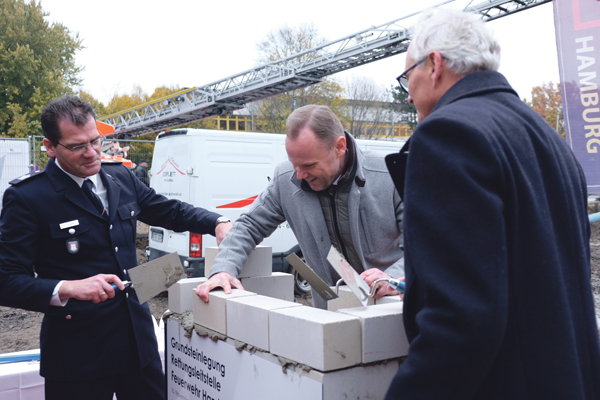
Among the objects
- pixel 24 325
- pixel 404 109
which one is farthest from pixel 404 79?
pixel 404 109

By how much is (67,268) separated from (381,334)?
4.97 feet

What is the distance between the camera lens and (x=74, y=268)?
2203 millimetres

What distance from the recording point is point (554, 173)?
1.12 m

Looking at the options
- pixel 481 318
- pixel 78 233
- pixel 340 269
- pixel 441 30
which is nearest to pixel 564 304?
pixel 481 318

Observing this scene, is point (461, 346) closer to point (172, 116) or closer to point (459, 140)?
point (459, 140)

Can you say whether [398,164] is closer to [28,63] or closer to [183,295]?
[183,295]

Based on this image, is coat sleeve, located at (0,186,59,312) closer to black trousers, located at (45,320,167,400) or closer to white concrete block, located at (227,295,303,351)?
black trousers, located at (45,320,167,400)

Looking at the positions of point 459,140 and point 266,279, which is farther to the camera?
point 266,279

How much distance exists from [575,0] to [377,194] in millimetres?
2802

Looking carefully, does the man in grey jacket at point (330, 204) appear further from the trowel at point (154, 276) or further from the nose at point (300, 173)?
the trowel at point (154, 276)

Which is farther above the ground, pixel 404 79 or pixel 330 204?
pixel 404 79

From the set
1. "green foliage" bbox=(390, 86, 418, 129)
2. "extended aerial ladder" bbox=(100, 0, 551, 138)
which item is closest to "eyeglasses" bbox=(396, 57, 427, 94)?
"extended aerial ladder" bbox=(100, 0, 551, 138)

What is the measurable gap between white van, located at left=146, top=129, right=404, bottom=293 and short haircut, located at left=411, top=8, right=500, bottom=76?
555 cm

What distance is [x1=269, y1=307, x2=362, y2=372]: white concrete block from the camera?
1.30m
